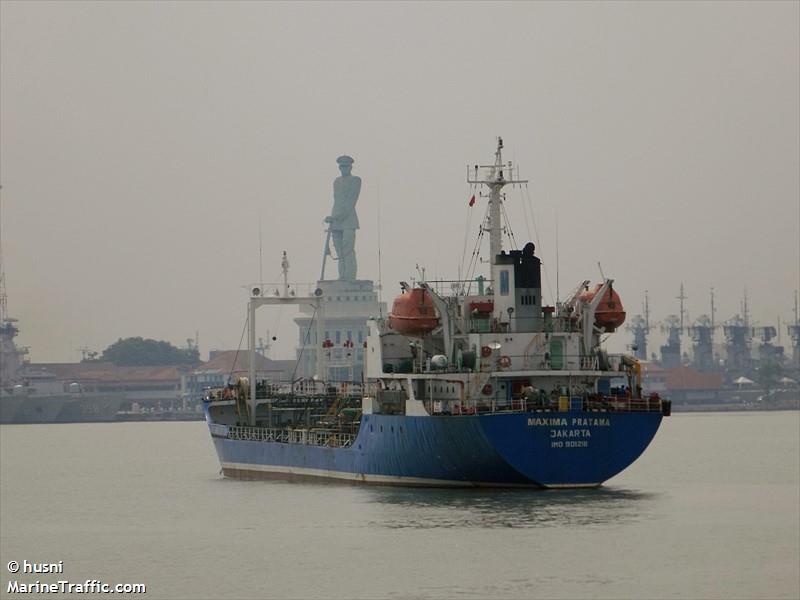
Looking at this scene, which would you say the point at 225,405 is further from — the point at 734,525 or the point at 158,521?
the point at 734,525

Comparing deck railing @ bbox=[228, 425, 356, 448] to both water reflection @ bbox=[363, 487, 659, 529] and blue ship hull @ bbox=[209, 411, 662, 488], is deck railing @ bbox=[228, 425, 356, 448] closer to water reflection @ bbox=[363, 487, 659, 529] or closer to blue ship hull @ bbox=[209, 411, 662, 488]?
blue ship hull @ bbox=[209, 411, 662, 488]

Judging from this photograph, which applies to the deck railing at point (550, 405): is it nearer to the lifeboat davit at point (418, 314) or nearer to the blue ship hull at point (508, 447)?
the blue ship hull at point (508, 447)

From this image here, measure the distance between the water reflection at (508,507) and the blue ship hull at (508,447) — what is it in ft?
1.89

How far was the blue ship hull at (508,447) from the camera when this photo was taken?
6291 centimetres

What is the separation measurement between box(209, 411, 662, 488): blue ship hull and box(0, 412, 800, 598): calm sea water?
0.87 metres

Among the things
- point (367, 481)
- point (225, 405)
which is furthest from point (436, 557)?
point (225, 405)

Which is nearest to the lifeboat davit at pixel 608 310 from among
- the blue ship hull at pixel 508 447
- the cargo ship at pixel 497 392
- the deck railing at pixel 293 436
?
the cargo ship at pixel 497 392

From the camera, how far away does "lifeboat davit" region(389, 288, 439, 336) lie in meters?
67.9

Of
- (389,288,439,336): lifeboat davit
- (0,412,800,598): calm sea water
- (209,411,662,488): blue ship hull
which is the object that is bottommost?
(0,412,800,598): calm sea water

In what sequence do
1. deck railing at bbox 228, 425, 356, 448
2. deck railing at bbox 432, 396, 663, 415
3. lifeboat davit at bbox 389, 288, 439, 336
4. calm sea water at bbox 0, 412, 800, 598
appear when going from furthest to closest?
deck railing at bbox 228, 425, 356, 448
lifeboat davit at bbox 389, 288, 439, 336
deck railing at bbox 432, 396, 663, 415
calm sea water at bbox 0, 412, 800, 598

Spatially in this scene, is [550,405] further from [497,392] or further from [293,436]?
[293,436]

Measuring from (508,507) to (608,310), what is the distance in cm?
1127

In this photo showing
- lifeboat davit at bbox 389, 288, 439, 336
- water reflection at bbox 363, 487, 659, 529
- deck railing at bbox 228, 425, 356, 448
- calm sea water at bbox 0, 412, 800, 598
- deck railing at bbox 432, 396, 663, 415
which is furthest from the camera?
deck railing at bbox 228, 425, 356, 448

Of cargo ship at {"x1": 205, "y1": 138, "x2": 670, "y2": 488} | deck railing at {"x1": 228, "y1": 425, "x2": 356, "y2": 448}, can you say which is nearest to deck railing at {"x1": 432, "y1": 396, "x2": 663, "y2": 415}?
cargo ship at {"x1": 205, "y1": 138, "x2": 670, "y2": 488}
